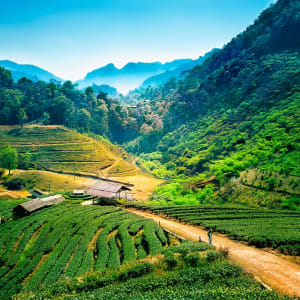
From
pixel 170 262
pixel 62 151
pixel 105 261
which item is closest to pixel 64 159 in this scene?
pixel 62 151

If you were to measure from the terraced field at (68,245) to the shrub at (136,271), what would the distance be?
116 inches

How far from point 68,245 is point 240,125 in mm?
75030

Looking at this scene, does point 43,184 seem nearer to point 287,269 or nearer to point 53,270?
point 53,270

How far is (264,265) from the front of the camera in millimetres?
17688

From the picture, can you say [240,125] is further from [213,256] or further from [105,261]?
[105,261]

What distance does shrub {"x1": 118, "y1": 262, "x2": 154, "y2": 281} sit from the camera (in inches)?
598

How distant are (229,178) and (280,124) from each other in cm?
2645

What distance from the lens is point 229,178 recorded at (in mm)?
51938

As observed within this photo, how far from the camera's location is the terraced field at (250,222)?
2197cm

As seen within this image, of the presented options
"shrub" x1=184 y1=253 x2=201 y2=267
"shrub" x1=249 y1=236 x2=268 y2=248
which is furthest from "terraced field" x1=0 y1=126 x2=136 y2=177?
"shrub" x1=184 y1=253 x2=201 y2=267

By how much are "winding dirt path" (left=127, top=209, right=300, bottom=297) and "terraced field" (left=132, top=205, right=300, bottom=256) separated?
1328 millimetres

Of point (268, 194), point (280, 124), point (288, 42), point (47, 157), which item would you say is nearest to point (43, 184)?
point (47, 157)

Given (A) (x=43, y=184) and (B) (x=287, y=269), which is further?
(A) (x=43, y=184)

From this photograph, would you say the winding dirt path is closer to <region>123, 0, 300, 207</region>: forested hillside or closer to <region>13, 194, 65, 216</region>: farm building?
<region>123, 0, 300, 207</region>: forested hillside
